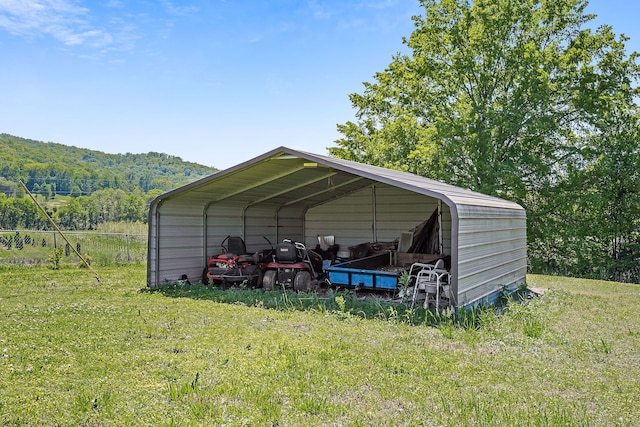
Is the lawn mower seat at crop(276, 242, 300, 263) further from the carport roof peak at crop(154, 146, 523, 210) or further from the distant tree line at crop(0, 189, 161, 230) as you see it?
the distant tree line at crop(0, 189, 161, 230)

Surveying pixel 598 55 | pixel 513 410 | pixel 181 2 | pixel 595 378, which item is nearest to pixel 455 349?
pixel 595 378

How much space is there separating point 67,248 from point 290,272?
7.48m

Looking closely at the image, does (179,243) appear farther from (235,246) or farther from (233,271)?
(233,271)

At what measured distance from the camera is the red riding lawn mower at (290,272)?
358 inches

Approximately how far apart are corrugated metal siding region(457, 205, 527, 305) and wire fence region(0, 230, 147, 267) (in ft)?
30.7

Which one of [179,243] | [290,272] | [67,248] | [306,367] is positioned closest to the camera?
[306,367]

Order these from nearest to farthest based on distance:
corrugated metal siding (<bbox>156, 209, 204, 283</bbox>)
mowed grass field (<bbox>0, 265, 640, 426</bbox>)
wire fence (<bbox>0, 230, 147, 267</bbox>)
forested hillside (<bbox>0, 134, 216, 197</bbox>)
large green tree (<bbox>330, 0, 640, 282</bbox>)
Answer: mowed grass field (<bbox>0, 265, 640, 426</bbox>), corrugated metal siding (<bbox>156, 209, 204, 283</bbox>), wire fence (<bbox>0, 230, 147, 267</bbox>), large green tree (<bbox>330, 0, 640, 282</bbox>), forested hillside (<bbox>0, 134, 216, 197</bbox>)

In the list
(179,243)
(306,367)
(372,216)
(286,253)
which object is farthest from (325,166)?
(372,216)

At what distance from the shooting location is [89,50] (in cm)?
1326

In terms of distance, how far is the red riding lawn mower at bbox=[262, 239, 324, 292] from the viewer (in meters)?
9.09

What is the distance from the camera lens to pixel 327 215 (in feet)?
46.4

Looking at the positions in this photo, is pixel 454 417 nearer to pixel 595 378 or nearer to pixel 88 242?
pixel 595 378

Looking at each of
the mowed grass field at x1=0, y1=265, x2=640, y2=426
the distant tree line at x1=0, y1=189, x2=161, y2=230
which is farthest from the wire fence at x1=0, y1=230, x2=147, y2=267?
the mowed grass field at x1=0, y1=265, x2=640, y2=426

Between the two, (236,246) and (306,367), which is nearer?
(306,367)
